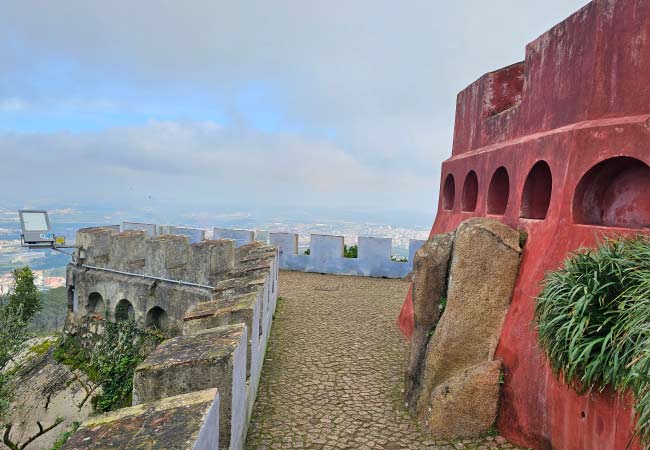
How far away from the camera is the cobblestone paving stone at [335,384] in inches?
183

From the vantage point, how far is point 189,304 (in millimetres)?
9672

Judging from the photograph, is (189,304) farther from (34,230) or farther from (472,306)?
(472,306)

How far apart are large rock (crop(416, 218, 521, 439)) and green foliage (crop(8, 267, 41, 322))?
2266cm

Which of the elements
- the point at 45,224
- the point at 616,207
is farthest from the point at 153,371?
the point at 45,224

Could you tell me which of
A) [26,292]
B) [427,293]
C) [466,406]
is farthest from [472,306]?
[26,292]

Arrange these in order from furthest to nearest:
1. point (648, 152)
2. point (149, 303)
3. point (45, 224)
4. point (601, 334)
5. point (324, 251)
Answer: point (324, 251)
point (45, 224)
point (149, 303)
point (648, 152)
point (601, 334)

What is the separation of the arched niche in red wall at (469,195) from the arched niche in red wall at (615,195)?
11.3 ft

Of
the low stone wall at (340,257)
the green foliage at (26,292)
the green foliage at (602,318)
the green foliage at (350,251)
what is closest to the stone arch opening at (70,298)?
the low stone wall at (340,257)

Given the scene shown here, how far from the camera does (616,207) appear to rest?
187 inches

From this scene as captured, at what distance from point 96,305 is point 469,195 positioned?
1125 cm

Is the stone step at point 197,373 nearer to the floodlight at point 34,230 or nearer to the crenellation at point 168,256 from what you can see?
the crenellation at point 168,256

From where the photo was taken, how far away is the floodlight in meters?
12.4

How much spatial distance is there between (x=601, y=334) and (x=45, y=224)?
14.2 metres

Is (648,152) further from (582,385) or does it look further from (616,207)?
(582,385)
